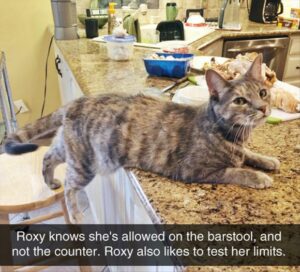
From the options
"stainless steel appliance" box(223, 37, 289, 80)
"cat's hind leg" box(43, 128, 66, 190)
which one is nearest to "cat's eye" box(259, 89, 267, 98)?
"cat's hind leg" box(43, 128, 66, 190)

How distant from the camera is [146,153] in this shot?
0.77m

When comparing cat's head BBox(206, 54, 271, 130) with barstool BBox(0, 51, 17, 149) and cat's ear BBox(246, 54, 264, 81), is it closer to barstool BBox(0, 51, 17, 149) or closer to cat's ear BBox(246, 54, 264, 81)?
cat's ear BBox(246, 54, 264, 81)

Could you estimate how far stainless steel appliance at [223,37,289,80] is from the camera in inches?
97.4

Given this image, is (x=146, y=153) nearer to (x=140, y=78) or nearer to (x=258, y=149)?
(x=258, y=149)

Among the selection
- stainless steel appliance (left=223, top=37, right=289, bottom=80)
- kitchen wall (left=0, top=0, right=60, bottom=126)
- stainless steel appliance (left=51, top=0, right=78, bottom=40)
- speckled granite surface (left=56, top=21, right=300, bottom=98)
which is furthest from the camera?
stainless steel appliance (left=223, top=37, right=289, bottom=80)

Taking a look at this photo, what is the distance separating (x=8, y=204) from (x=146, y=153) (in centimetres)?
65

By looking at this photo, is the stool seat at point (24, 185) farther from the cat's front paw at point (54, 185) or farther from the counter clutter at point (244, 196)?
the counter clutter at point (244, 196)

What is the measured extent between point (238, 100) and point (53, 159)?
0.75m

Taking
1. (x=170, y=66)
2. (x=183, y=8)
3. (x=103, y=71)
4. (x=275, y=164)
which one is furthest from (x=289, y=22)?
(x=275, y=164)

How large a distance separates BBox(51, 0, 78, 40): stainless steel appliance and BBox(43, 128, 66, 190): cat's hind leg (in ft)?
3.88

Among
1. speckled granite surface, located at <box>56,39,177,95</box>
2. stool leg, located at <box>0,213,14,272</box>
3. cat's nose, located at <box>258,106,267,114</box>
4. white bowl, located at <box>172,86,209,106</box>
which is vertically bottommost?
stool leg, located at <box>0,213,14,272</box>

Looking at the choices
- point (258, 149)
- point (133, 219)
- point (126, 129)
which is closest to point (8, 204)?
point (133, 219)

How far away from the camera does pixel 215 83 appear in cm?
70

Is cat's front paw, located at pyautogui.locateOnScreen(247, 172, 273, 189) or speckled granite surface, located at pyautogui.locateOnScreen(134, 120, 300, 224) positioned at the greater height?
cat's front paw, located at pyautogui.locateOnScreen(247, 172, 273, 189)
